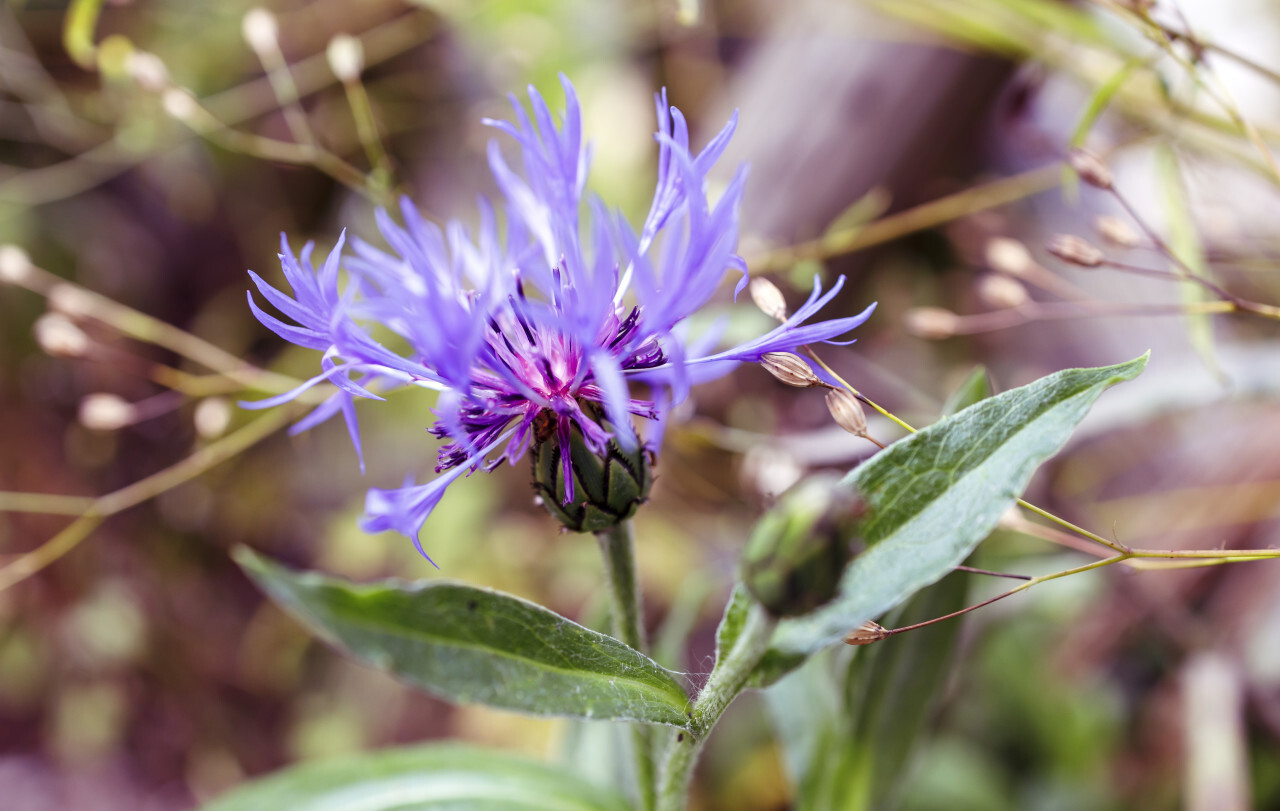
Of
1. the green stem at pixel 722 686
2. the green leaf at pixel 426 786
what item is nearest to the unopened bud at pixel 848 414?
the green stem at pixel 722 686

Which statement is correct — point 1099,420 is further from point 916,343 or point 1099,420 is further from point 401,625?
point 401,625

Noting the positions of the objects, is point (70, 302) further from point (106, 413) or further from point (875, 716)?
point (875, 716)

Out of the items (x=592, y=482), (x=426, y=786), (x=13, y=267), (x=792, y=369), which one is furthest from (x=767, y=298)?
(x=13, y=267)

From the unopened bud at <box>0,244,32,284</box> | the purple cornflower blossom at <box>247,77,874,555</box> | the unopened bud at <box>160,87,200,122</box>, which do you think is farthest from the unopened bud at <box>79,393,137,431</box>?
the purple cornflower blossom at <box>247,77,874,555</box>

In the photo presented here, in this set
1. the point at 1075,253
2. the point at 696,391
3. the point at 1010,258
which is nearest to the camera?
the point at 1075,253

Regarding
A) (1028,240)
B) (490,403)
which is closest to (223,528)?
(490,403)

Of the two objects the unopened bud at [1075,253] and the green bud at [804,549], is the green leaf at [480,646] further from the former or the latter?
the unopened bud at [1075,253]
